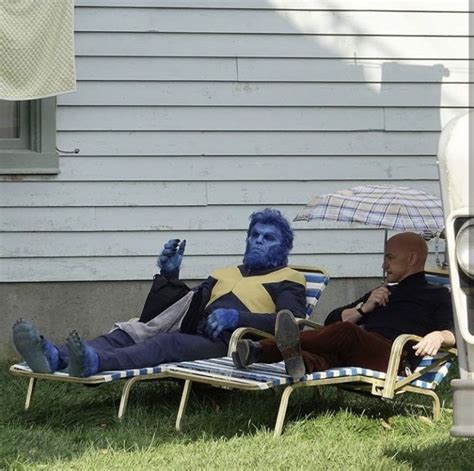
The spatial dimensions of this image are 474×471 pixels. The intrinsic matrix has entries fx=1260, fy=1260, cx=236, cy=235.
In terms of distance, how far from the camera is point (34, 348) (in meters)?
6.30

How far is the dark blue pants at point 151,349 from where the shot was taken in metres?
6.43

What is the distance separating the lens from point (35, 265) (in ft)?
28.5

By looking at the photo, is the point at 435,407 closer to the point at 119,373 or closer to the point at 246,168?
the point at 119,373

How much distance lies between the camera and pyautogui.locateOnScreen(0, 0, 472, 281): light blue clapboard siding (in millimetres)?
8648

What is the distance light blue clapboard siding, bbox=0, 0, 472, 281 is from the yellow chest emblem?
1.41 m

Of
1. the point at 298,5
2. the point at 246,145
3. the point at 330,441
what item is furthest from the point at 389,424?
the point at 298,5

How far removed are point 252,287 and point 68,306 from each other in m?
1.98

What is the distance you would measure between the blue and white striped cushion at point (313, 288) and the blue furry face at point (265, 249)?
205mm

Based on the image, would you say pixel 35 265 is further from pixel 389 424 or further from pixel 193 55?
pixel 389 424

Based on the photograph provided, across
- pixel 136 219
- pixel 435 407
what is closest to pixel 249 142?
pixel 136 219

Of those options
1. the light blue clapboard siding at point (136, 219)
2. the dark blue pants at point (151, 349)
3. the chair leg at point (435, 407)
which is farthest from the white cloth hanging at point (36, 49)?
the chair leg at point (435, 407)

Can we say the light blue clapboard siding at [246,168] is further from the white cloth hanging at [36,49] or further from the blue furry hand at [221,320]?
the blue furry hand at [221,320]

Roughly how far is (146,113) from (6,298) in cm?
160

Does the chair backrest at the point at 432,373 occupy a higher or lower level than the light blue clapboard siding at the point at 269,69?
lower
